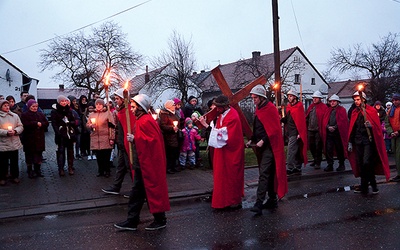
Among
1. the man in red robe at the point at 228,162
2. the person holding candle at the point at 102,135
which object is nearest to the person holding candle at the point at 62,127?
the person holding candle at the point at 102,135

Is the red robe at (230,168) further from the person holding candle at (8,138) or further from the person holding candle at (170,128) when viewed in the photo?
the person holding candle at (8,138)

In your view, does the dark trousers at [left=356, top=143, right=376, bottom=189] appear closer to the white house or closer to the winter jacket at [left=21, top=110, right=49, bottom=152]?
the winter jacket at [left=21, top=110, right=49, bottom=152]

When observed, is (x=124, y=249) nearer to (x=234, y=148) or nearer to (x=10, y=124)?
(x=234, y=148)

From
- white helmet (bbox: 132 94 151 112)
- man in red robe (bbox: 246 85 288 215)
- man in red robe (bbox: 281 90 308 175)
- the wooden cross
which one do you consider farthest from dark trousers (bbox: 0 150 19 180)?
man in red robe (bbox: 281 90 308 175)

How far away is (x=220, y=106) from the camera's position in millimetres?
6977

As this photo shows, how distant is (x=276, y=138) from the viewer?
6.76 m

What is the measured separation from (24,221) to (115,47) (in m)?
31.7

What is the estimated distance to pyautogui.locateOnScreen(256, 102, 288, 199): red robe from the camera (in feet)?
22.2

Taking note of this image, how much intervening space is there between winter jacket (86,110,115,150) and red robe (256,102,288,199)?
388 centimetres

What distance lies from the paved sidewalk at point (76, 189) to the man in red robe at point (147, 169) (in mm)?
1718

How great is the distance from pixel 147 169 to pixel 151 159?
0.49 feet

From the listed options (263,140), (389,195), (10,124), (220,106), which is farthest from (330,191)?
(10,124)

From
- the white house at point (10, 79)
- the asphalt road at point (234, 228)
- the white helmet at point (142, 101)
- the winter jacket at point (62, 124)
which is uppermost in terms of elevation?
the white house at point (10, 79)

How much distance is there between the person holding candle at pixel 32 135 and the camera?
920 cm
